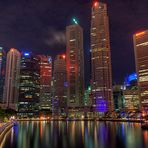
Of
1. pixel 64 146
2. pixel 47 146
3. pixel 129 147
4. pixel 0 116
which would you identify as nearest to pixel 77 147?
pixel 64 146

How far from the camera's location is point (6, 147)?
37094mm

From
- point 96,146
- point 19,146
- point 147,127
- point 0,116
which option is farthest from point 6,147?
point 0,116

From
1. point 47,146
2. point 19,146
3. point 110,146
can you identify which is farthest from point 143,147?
point 19,146

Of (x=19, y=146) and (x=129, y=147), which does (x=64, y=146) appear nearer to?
(x=19, y=146)

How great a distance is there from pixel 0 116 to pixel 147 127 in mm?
76079

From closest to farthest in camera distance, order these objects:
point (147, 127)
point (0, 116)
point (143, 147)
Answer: point (143, 147) → point (147, 127) → point (0, 116)

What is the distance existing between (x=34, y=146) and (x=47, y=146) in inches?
91.6

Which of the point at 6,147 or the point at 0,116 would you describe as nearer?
the point at 6,147

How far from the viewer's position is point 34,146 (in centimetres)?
3847

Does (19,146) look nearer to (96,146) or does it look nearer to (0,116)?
(96,146)

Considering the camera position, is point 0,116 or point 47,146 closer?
point 47,146

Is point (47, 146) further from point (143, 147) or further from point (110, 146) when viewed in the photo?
point (143, 147)

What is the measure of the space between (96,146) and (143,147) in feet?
26.5

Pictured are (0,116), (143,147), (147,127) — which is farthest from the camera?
(0,116)
